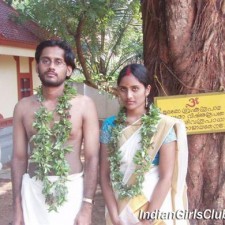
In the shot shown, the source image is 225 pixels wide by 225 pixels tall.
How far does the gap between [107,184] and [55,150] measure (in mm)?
370

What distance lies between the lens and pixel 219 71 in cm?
263

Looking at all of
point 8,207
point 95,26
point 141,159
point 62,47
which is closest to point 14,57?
point 95,26

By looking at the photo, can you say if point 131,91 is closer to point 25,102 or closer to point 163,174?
point 163,174

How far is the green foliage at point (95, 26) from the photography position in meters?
7.80

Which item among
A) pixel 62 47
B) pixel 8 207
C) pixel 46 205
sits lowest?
pixel 8 207

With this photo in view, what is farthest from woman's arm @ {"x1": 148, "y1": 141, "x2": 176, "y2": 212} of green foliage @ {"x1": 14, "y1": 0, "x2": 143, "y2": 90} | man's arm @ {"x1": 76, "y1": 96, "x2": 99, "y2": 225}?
green foliage @ {"x1": 14, "y1": 0, "x2": 143, "y2": 90}

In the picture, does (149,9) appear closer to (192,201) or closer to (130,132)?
(130,132)

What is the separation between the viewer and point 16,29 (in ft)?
29.9

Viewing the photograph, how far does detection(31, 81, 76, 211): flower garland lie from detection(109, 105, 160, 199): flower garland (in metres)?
0.26

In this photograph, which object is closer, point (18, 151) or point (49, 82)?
point (49, 82)

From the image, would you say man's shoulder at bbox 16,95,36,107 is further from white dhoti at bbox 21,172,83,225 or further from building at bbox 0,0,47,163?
building at bbox 0,0,47,163

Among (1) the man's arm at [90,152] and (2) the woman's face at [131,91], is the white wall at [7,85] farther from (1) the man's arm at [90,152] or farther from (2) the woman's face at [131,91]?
(2) the woman's face at [131,91]

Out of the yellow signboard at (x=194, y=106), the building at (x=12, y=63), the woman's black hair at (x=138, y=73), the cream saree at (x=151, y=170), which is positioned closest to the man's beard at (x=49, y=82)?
the woman's black hair at (x=138, y=73)

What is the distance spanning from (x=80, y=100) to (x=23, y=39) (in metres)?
6.86
